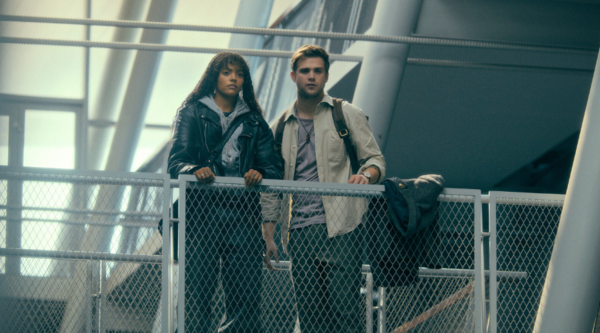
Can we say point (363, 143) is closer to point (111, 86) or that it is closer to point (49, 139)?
point (49, 139)

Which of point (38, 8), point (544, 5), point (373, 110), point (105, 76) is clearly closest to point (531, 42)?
point (544, 5)

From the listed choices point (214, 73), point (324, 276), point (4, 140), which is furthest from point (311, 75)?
point (4, 140)

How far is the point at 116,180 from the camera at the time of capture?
3.90 m

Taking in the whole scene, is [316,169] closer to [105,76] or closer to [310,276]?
[310,276]

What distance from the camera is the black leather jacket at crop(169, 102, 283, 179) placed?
395 cm

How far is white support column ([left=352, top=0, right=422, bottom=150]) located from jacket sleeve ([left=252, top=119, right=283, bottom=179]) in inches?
107

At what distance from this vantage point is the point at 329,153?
4.04 m

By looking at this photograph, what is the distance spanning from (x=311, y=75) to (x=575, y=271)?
7.73 feet

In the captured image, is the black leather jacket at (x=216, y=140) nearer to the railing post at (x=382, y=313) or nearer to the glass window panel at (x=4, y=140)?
the railing post at (x=382, y=313)

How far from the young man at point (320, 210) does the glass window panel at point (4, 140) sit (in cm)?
913

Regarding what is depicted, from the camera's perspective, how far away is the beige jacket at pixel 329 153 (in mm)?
4020

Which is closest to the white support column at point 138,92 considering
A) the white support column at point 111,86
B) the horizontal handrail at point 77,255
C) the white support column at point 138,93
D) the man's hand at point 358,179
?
the white support column at point 138,93

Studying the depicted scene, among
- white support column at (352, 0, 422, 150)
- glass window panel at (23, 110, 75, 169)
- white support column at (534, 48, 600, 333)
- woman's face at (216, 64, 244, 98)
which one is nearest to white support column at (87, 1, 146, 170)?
glass window panel at (23, 110, 75, 169)

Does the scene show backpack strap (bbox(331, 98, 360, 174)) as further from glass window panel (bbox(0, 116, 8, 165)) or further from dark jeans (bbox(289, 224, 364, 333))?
glass window panel (bbox(0, 116, 8, 165))
